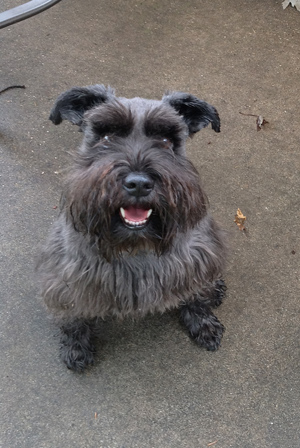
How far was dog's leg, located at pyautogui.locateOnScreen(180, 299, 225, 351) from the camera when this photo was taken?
8.68 feet

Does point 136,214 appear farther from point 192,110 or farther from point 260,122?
point 260,122

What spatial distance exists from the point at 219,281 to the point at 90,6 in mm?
3326

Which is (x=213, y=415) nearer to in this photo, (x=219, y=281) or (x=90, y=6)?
(x=219, y=281)

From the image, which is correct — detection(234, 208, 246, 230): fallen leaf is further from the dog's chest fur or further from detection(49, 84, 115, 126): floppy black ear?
detection(49, 84, 115, 126): floppy black ear

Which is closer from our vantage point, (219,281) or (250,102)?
(219,281)

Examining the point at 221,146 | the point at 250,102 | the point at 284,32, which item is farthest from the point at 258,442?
the point at 284,32

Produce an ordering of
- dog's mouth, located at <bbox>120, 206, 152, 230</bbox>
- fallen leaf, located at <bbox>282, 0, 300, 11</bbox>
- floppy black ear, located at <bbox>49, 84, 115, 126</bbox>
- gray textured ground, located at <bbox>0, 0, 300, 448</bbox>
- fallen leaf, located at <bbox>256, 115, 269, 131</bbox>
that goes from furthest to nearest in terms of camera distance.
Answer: fallen leaf, located at <bbox>282, 0, 300, 11</bbox> → fallen leaf, located at <bbox>256, 115, 269, 131</bbox> → gray textured ground, located at <bbox>0, 0, 300, 448</bbox> → floppy black ear, located at <bbox>49, 84, 115, 126</bbox> → dog's mouth, located at <bbox>120, 206, 152, 230</bbox>

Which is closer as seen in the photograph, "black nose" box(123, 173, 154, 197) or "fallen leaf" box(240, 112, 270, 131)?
"black nose" box(123, 173, 154, 197)

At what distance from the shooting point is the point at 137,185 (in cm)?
172

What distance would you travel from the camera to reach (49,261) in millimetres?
2412

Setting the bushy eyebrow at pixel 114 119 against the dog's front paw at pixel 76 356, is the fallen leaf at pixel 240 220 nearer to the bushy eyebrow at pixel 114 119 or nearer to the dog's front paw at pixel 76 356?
the dog's front paw at pixel 76 356

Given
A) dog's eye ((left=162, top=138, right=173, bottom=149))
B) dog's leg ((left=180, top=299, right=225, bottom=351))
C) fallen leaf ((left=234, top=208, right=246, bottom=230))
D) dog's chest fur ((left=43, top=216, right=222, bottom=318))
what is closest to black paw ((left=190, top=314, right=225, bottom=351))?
dog's leg ((left=180, top=299, right=225, bottom=351))

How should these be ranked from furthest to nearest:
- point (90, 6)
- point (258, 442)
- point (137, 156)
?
1. point (90, 6)
2. point (258, 442)
3. point (137, 156)

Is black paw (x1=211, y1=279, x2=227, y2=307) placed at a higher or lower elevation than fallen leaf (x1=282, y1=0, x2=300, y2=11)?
lower
